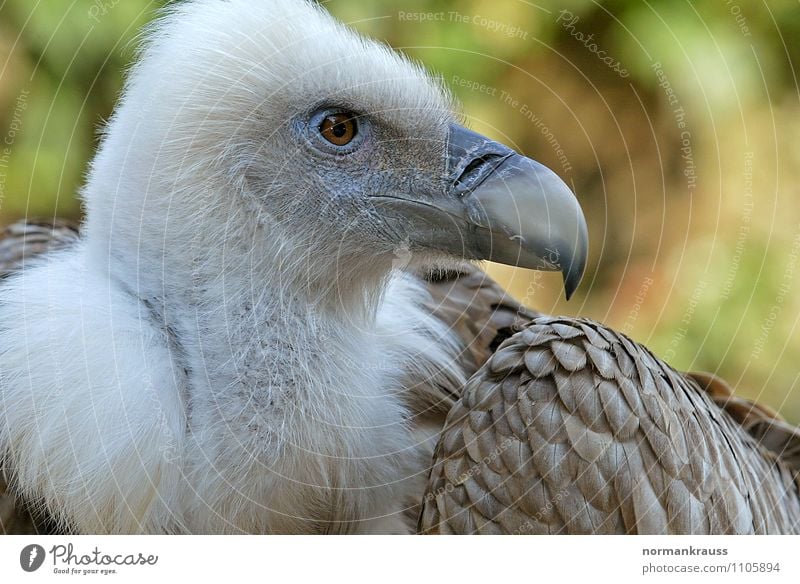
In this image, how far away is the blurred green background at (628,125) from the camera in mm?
1603

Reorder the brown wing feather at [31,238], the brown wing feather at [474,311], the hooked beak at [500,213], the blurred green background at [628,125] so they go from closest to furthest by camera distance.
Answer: the hooked beak at [500,213] → the brown wing feather at [474,311] → the blurred green background at [628,125] → the brown wing feather at [31,238]

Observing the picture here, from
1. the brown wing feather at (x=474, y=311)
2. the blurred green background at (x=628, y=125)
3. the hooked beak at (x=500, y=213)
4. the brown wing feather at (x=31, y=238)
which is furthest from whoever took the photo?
the brown wing feather at (x=31, y=238)

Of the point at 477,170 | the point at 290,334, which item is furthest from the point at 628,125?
the point at 290,334

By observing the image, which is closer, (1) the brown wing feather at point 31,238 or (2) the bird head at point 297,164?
(2) the bird head at point 297,164

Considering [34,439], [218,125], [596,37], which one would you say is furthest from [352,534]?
[596,37]

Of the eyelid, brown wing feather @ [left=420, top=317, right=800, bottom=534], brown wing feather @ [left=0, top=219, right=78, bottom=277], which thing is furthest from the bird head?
brown wing feather @ [left=0, top=219, right=78, bottom=277]

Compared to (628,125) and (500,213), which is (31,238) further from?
(628,125)

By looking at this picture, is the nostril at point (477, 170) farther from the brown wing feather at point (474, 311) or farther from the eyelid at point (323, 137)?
the brown wing feather at point (474, 311)

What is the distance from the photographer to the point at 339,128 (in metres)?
1.17
